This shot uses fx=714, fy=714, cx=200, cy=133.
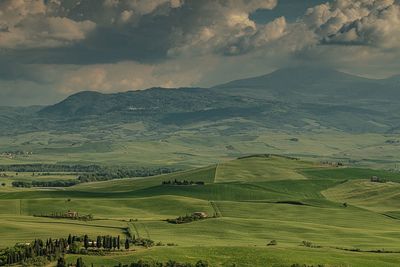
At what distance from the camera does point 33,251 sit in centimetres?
15062

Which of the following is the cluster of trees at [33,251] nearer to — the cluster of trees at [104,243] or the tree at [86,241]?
the tree at [86,241]

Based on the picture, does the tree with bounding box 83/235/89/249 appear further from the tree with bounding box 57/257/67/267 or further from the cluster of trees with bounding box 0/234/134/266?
the tree with bounding box 57/257/67/267

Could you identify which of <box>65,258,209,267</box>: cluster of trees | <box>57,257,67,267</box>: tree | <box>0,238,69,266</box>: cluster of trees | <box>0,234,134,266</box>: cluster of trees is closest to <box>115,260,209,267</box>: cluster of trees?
<box>65,258,209,267</box>: cluster of trees

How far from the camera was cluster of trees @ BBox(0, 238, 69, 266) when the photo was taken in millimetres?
145750

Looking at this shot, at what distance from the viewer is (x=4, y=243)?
536 feet

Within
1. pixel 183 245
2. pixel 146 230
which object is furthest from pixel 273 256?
pixel 146 230

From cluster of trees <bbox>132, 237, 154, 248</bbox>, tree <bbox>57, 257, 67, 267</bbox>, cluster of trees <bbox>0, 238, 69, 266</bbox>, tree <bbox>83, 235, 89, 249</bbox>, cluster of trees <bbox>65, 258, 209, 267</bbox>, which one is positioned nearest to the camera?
cluster of trees <bbox>65, 258, 209, 267</bbox>

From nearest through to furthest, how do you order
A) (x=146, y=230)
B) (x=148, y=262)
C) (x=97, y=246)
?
1. (x=148, y=262)
2. (x=97, y=246)
3. (x=146, y=230)

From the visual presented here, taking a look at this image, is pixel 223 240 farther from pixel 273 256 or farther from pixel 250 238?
pixel 273 256

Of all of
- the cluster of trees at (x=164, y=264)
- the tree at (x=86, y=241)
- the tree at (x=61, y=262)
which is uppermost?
the tree at (x=86, y=241)

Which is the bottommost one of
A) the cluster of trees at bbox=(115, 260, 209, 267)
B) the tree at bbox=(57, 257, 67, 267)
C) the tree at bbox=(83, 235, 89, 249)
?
the cluster of trees at bbox=(115, 260, 209, 267)

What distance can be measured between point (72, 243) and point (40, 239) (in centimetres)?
1099

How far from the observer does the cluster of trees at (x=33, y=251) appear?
14575 centimetres

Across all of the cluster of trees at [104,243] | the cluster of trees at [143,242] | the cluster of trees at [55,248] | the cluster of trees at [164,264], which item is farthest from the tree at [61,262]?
the cluster of trees at [143,242]
